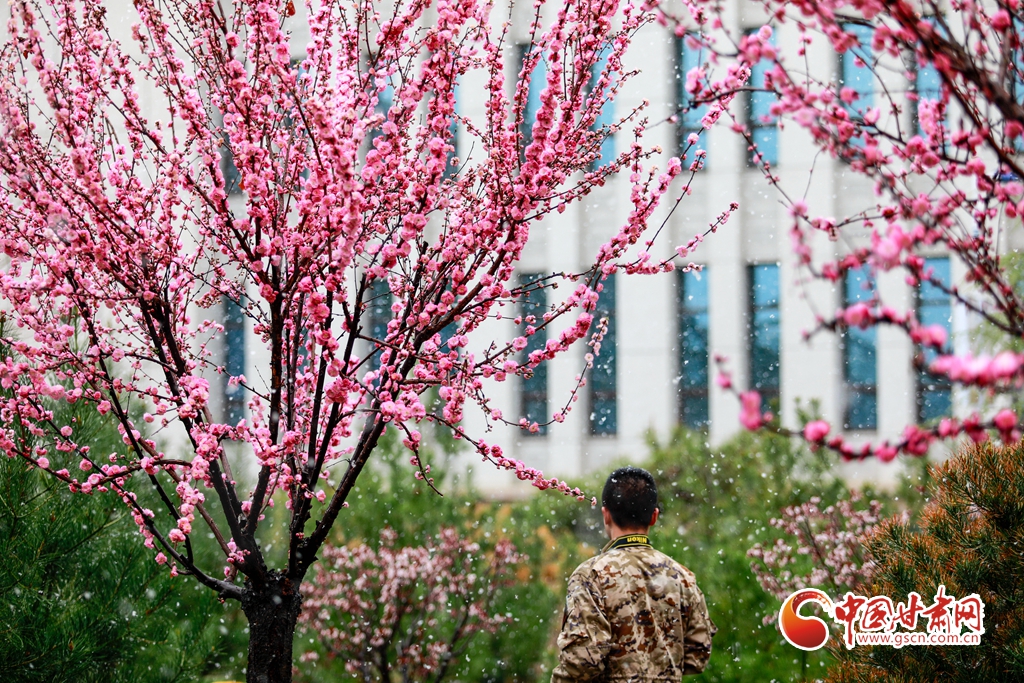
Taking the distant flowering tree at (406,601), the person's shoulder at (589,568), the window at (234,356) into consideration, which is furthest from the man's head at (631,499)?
the window at (234,356)

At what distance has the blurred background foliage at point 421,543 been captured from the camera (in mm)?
3463

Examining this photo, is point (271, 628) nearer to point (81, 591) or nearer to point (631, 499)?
point (631, 499)

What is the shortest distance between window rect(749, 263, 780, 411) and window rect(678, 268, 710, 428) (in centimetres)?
44

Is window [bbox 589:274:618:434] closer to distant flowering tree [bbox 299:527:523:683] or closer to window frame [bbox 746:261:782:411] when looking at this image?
window frame [bbox 746:261:782:411]

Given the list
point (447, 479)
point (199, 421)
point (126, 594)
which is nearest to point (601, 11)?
point (199, 421)

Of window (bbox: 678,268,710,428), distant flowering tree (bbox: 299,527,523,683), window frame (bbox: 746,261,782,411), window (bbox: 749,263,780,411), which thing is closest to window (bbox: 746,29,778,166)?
window frame (bbox: 746,261,782,411)

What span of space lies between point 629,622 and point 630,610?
3cm

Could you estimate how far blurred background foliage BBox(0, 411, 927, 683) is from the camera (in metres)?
3.46

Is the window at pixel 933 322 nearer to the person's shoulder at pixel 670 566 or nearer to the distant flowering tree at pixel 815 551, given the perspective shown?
the distant flowering tree at pixel 815 551

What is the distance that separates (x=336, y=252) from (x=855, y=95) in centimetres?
130

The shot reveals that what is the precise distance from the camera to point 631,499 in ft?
8.58

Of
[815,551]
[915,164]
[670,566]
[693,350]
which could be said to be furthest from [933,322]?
[915,164]

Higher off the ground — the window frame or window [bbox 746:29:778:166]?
window [bbox 746:29:778:166]

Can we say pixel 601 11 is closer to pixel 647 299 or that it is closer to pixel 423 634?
pixel 423 634
